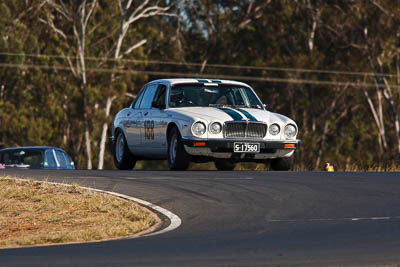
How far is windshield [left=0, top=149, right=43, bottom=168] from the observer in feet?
74.1

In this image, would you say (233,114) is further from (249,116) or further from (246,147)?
(246,147)

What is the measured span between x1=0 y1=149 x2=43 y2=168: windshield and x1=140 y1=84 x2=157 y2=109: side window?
5.60 m

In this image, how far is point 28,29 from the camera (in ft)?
162

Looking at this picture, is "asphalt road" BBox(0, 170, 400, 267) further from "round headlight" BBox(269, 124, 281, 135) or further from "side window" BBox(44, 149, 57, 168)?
"side window" BBox(44, 149, 57, 168)

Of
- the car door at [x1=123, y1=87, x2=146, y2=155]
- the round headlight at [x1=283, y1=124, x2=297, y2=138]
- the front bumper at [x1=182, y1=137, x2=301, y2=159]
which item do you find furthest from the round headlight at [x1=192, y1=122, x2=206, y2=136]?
the car door at [x1=123, y1=87, x2=146, y2=155]

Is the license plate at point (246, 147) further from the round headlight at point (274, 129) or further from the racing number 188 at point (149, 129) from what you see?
the racing number 188 at point (149, 129)

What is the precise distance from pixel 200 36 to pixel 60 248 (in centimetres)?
4709

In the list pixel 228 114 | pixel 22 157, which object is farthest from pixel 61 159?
pixel 228 114

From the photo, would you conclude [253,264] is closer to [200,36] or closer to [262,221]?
[262,221]

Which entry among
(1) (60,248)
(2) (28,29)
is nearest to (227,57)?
(2) (28,29)

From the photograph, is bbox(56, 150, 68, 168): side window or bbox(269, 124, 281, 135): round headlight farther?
bbox(56, 150, 68, 168): side window

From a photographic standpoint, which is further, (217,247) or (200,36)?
(200,36)

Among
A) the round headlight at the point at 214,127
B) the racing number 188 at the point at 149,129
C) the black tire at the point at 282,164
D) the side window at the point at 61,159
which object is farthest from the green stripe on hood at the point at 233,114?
the side window at the point at 61,159

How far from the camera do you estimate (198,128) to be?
→ 15453 millimetres
